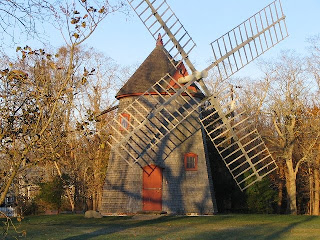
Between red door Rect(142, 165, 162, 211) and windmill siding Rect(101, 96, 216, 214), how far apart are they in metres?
0.17

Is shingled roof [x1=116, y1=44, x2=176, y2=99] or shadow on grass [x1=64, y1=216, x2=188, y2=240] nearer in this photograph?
shadow on grass [x1=64, y1=216, x2=188, y2=240]

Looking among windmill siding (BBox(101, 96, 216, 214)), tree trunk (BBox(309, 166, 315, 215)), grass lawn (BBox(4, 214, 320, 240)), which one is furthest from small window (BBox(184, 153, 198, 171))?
tree trunk (BBox(309, 166, 315, 215))

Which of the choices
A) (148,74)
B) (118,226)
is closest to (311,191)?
(148,74)

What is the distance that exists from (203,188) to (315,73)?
1483 centimetres

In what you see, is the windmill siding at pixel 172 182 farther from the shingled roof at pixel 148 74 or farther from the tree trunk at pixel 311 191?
the tree trunk at pixel 311 191

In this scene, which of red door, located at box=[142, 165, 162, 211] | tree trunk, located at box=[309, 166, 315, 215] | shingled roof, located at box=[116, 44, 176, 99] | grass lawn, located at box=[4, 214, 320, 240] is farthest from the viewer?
tree trunk, located at box=[309, 166, 315, 215]

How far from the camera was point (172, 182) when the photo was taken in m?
25.4

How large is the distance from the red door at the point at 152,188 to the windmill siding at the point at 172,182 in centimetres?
17

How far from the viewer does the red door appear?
25250mm

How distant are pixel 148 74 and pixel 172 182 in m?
5.05

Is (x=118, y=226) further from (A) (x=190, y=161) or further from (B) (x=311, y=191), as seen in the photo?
(B) (x=311, y=191)

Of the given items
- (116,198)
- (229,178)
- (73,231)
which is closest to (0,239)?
(73,231)

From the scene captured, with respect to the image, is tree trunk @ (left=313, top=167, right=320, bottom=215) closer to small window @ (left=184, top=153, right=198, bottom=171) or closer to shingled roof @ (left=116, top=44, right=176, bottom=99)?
small window @ (left=184, top=153, right=198, bottom=171)

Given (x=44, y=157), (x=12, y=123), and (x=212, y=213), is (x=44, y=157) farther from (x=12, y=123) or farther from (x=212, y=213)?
(x=212, y=213)
